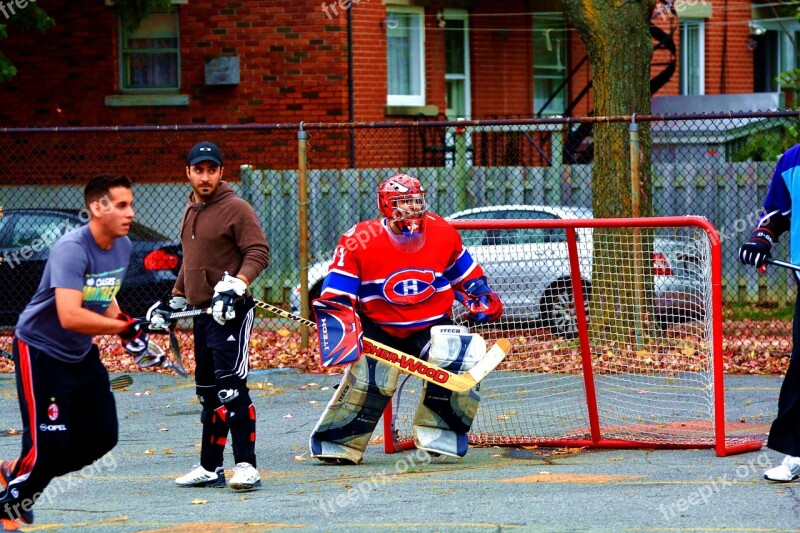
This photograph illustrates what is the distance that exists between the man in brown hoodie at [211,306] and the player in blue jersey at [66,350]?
36.0 inches

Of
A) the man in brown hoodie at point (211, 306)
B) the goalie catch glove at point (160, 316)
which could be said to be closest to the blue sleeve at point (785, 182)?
the man in brown hoodie at point (211, 306)

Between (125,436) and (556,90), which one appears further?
(556,90)

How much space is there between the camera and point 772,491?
6477 millimetres

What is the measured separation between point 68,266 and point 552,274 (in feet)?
11.8

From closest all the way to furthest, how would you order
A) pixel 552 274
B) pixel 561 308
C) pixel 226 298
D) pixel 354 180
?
pixel 226 298 → pixel 561 308 → pixel 552 274 → pixel 354 180

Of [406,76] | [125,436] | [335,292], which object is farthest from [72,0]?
[335,292]

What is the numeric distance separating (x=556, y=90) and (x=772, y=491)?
15.1 m

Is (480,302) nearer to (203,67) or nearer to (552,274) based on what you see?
(552,274)

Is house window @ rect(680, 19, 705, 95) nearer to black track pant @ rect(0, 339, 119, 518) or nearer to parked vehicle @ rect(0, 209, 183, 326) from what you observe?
parked vehicle @ rect(0, 209, 183, 326)

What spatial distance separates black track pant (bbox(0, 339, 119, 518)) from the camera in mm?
5773

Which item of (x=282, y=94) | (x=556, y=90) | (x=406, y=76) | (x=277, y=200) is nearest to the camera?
(x=277, y=200)

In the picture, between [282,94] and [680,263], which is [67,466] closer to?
[680,263]

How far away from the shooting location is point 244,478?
267 inches

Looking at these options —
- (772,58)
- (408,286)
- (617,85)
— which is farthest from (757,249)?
(772,58)
